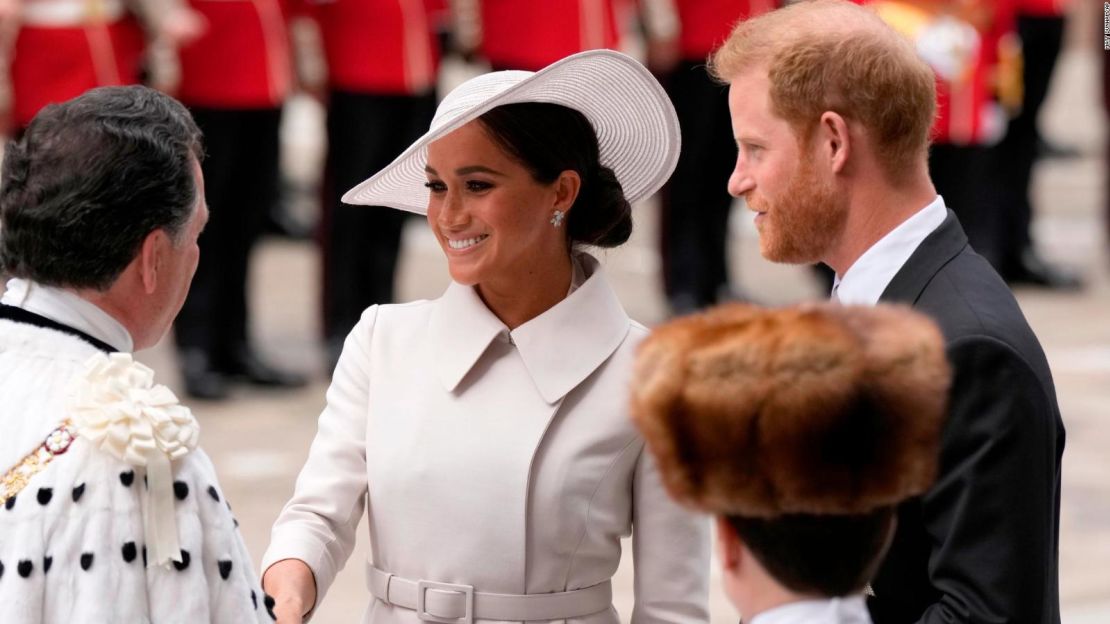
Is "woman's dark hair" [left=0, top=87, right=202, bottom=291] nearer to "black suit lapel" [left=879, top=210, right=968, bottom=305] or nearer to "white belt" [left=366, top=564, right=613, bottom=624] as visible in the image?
"white belt" [left=366, top=564, right=613, bottom=624]

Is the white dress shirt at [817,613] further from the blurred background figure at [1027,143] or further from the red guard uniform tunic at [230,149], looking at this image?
the blurred background figure at [1027,143]

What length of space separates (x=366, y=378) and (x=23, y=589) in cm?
72

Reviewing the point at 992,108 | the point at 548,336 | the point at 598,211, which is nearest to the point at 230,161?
the point at 992,108

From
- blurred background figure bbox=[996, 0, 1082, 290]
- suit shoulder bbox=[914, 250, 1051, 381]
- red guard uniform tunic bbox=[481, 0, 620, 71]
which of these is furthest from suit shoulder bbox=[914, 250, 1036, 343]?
blurred background figure bbox=[996, 0, 1082, 290]

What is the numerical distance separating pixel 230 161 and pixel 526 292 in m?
3.91

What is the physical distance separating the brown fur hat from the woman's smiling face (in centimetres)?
73

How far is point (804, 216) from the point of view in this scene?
2.50m

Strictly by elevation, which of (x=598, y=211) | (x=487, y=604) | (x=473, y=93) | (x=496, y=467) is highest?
(x=473, y=93)

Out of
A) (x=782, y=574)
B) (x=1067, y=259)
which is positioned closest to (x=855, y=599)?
(x=782, y=574)

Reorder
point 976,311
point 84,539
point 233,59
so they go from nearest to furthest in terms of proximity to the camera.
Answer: point 84,539
point 976,311
point 233,59

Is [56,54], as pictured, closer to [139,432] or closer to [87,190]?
[87,190]

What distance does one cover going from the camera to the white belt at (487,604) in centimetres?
250

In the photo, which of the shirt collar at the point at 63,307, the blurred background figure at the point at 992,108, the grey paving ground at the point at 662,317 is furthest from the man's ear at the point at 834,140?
the blurred background figure at the point at 992,108

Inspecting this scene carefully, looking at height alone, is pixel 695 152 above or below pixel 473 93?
below
